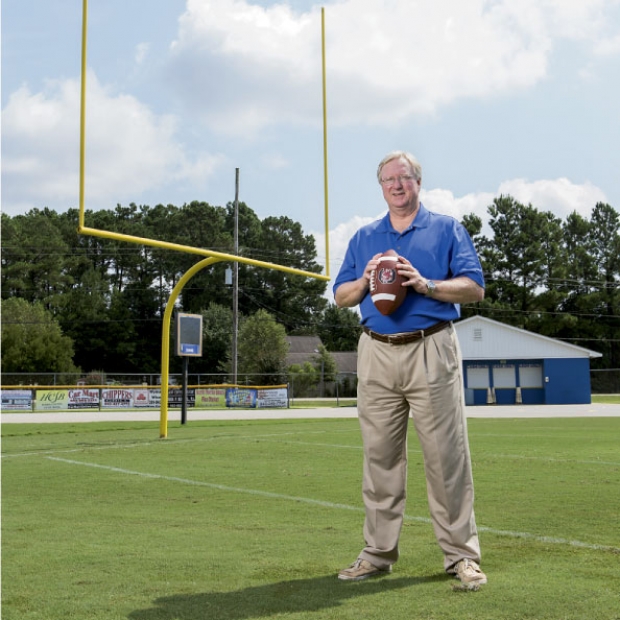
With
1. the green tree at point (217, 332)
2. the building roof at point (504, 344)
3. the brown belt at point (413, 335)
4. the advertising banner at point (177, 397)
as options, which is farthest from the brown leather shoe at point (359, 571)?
the green tree at point (217, 332)

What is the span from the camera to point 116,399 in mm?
33469

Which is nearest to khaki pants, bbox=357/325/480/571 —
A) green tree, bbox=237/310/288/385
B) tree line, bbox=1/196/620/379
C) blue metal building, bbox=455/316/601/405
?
tree line, bbox=1/196/620/379

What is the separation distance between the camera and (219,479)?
794cm

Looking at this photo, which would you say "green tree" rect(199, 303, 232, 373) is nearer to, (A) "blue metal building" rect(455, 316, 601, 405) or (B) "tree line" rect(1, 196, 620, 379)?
(B) "tree line" rect(1, 196, 620, 379)

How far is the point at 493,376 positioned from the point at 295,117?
35.3 metres

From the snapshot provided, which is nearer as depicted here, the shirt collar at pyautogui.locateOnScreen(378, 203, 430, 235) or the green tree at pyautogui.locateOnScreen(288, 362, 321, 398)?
the shirt collar at pyautogui.locateOnScreen(378, 203, 430, 235)

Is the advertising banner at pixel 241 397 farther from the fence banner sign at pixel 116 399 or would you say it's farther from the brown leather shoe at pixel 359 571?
the brown leather shoe at pixel 359 571

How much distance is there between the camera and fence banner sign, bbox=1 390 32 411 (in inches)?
1260

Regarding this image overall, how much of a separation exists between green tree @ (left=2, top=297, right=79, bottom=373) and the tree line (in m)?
0.07

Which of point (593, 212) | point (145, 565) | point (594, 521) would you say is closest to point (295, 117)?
point (594, 521)

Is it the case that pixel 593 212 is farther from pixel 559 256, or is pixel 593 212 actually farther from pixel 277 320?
pixel 277 320

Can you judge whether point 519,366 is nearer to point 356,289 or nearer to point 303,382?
point 303,382

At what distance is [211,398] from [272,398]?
2673mm

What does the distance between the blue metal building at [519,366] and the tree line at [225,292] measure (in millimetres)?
11331
